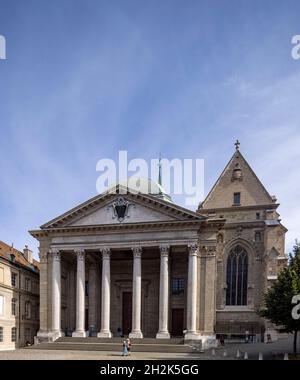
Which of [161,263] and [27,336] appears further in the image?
[27,336]

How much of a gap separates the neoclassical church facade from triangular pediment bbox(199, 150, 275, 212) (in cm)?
14

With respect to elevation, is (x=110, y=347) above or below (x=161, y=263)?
below

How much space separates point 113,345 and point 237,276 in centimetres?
1970

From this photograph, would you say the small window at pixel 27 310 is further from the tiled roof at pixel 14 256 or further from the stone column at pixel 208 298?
the stone column at pixel 208 298

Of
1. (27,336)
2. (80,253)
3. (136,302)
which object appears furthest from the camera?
(27,336)

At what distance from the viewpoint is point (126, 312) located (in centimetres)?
5038

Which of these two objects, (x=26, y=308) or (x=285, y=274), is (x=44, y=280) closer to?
(x=26, y=308)

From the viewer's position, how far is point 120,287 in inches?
2019

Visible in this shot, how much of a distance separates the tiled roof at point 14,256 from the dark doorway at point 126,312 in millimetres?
12934

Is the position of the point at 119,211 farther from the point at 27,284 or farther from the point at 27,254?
the point at 27,254

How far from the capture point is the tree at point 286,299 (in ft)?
102

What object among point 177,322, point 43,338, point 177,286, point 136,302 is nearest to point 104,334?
point 136,302
